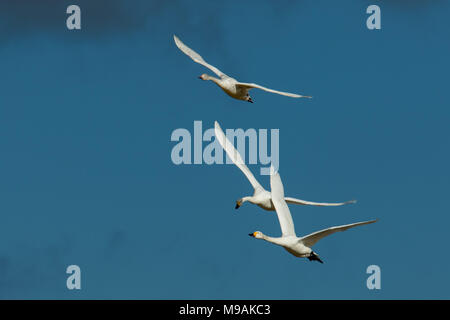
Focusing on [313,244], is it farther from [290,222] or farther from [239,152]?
[239,152]

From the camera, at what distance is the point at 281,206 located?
170ft

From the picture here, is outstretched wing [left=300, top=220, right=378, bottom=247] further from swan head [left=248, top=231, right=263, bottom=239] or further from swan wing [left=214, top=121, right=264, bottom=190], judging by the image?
swan wing [left=214, top=121, right=264, bottom=190]

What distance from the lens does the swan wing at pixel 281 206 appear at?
1974 inches

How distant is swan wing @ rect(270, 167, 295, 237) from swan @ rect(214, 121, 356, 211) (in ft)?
7.53

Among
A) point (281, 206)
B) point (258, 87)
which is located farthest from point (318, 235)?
point (258, 87)

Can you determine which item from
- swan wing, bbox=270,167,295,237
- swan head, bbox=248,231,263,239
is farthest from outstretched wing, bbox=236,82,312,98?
swan head, bbox=248,231,263,239

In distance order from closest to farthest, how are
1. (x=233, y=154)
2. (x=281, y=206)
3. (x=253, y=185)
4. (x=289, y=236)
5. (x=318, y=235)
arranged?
(x=318, y=235) < (x=289, y=236) < (x=281, y=206) < (x=253, y=185) < (x=233, y=154)

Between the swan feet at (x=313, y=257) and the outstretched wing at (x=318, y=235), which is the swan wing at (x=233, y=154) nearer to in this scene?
the swan feet at (x=313, y=257)

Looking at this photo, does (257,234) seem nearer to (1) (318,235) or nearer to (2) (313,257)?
(2) (313,257)

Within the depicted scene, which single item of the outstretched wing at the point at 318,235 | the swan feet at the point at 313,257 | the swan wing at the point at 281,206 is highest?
the swan wing at the point at 281,206

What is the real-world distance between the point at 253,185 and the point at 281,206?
5627mm

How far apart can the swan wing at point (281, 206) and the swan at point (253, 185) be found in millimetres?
2294

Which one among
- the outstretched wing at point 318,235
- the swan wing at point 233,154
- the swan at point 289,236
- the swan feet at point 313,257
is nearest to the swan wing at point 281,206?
the swan at point 289,236
